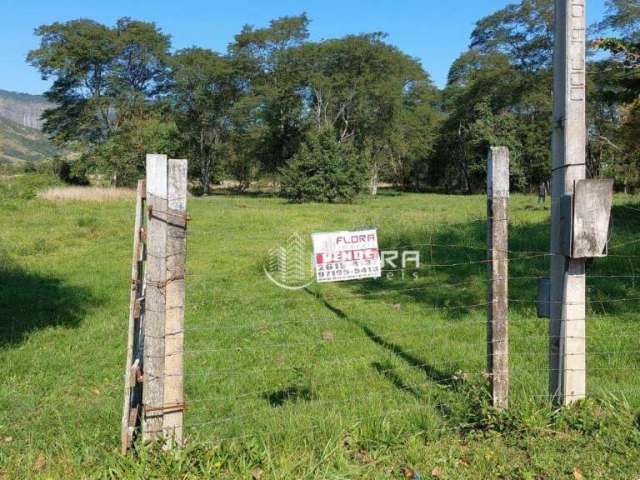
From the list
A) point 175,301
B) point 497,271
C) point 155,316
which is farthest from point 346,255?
point 155,316

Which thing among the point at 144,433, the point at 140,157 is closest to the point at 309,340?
the point at 144,433

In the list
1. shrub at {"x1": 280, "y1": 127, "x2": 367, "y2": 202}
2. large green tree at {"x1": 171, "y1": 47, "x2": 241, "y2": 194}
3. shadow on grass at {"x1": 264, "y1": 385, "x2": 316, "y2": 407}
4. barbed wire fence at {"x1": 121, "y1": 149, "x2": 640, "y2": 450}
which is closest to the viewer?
barbed wire fence at {"x1": 121, "y1": 149, "x2": 640, "y2": 450}

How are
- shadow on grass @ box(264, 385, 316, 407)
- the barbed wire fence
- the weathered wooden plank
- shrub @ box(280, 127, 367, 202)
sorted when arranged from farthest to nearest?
1. shrub @ box(280, 127, 367, 202)
2. shadow on grass @ box(264, 385, 316, 407)
3. the barbed wire fence
4. the weathered wooden plank

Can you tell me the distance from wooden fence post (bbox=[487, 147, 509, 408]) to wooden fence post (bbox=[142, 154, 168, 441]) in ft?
7.07

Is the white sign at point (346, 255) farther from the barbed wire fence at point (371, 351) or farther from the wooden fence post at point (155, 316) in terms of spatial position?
the wooden fence post at point (155, 316)

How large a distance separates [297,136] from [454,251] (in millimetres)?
39277

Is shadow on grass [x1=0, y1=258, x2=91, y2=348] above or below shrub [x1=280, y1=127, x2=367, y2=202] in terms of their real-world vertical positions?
below

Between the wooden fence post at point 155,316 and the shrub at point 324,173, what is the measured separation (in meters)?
30.6

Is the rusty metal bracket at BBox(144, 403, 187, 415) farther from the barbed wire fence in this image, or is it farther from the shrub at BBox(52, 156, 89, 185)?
the shrub at BBox(52, 156, 89, 185)

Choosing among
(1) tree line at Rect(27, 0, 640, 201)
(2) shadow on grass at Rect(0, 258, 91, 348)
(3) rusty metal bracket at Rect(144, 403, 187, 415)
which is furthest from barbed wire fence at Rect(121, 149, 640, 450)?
(1) tree line at Rect(27, 0, 640, 201)

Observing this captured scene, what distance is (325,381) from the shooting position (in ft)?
16.6

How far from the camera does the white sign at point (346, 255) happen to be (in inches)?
149

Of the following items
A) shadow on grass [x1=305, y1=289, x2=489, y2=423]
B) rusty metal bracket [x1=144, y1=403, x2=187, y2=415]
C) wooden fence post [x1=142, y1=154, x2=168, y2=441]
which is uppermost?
wooden fence post [x1=142, y1=154, x2=168, y2=441]

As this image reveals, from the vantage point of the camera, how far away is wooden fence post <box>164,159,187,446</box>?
10.9 feet
